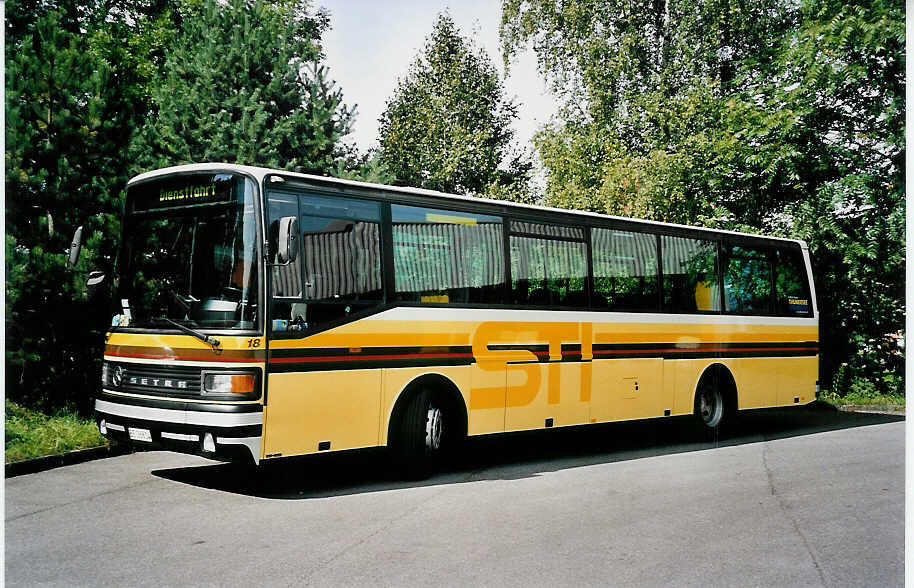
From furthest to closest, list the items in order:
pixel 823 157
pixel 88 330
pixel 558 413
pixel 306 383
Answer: pixel 823 157, pixel 88 330, pixel 558 413, pixel 306 383

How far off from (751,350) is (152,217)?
905 centimetres

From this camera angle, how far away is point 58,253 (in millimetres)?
11961

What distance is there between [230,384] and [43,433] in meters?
3.90

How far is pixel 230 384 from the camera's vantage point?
8.31m

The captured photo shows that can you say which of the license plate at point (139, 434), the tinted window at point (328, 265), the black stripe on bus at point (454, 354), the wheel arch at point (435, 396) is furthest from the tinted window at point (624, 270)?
the license plate at point (139, 434)

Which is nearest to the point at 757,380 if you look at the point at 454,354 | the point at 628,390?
the point at 628,390

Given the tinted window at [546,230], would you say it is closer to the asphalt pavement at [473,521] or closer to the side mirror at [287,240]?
the asphalt pavement at [473,521]

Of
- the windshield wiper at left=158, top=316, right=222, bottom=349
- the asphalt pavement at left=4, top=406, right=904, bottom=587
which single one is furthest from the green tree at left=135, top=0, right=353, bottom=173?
the windshield wiper at left=158, top=316, right=222, bottom=349

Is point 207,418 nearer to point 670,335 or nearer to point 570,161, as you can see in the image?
point 670,335

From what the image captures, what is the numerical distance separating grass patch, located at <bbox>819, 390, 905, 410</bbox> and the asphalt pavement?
7335mm

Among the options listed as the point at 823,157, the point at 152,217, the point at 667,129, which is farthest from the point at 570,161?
the point at 152,217

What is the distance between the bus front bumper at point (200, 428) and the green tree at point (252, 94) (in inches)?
231

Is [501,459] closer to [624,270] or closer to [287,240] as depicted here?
[624,270]

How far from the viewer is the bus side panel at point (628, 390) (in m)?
12.1
